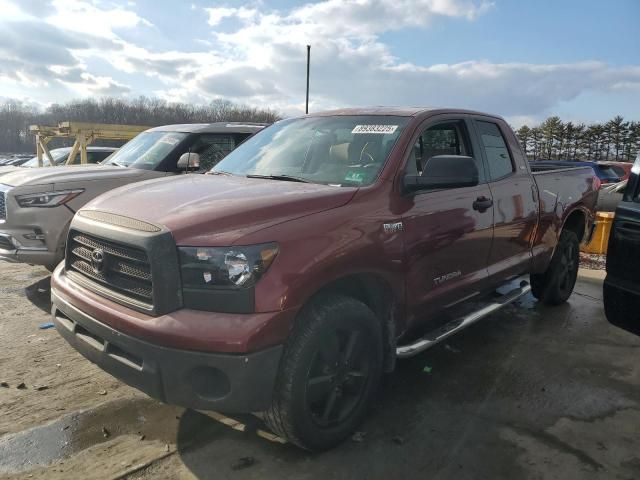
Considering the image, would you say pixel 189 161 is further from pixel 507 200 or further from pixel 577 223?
pixel 577 223

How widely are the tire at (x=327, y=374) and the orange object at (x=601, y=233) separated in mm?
6662

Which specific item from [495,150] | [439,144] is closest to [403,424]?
[439,144]

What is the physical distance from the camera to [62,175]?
5422 millimetres

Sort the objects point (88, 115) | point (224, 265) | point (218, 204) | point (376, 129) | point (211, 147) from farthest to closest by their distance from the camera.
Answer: point (88, 115) < point (211, 147) < point (376, 129) < point (218, 204) < point (224, 265)

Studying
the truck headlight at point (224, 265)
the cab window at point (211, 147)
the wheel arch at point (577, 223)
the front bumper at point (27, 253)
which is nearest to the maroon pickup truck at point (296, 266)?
the truck headlight at point (224, 265)

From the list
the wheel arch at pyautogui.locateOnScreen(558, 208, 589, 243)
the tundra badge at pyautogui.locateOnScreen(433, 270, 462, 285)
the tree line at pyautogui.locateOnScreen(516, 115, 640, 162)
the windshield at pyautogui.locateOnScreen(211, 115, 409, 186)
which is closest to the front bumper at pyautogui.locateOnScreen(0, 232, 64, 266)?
the windshield at pyautogui.locateOnScreen(211, 115, 409, 186)

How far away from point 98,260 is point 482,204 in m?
2.69

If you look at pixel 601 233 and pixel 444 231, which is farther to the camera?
pixel 601 233

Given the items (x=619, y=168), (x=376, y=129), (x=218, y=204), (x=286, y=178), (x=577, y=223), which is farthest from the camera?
(x=619, y=168)

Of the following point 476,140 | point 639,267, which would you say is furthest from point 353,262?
point 476,140

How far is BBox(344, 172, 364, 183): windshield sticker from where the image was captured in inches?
122

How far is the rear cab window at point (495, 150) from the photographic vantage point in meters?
4.15

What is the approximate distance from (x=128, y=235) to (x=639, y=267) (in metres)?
2.88

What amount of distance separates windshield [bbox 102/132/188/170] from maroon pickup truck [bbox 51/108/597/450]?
8.48 feet
